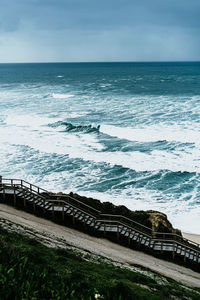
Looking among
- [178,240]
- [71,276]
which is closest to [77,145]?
[178,240]

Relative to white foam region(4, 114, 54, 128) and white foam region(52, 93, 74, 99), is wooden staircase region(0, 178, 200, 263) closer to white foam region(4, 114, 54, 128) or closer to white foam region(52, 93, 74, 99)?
white foam region(4, 114, 54, 128)

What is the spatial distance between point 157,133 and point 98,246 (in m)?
34.0

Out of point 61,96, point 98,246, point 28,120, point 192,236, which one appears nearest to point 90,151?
point 192,236

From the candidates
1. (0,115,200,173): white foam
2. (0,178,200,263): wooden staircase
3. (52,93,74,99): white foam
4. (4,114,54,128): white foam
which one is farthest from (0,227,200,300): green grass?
(52,93,74,99): white foam

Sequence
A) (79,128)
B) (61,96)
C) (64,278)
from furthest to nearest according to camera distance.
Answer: (61,96), (79,128), (64,278)

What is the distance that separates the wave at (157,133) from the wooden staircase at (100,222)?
26.7 metres

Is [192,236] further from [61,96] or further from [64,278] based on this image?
[61,96]

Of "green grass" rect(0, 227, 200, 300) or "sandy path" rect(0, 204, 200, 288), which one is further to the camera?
"sandy path" rect(0, 204, 200, 288)

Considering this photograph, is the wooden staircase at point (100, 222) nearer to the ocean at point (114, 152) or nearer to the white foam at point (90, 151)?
the ocean at point (114, 152)

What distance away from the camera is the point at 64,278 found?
11180 millimetres

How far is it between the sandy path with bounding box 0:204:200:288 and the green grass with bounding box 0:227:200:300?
1.71 meters

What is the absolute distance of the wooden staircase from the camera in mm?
19266

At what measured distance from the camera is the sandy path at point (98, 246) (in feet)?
55.9

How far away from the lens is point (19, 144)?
45875 mm
